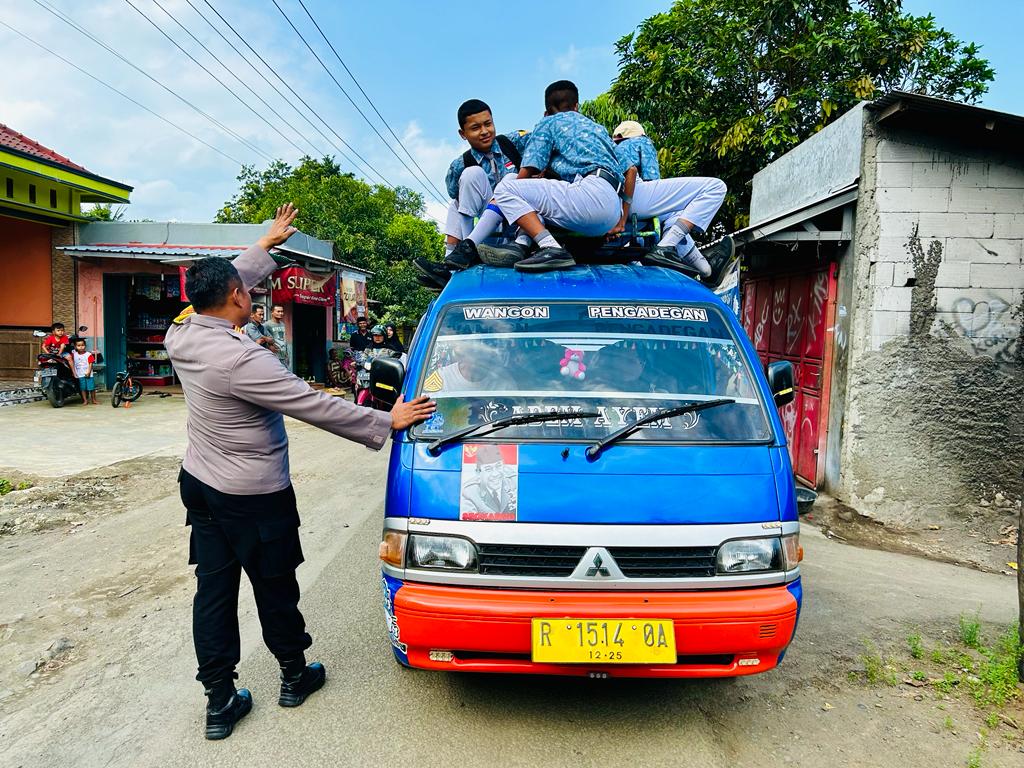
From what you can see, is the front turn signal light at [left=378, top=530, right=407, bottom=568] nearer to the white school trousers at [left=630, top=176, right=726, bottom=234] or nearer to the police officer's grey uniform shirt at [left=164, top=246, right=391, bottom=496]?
the police officer's grey uniform shirt at [left=164, top=246, right=391, bottom=496]

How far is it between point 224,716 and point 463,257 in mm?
2828

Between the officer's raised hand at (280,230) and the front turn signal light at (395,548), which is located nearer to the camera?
the front turn signal light at (395,548)

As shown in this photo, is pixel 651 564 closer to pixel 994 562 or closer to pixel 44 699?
pixel 44 699

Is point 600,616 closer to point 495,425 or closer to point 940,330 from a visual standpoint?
point 495,425

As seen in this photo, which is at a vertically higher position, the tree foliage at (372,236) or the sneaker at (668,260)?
the tree foliage at (372,236)

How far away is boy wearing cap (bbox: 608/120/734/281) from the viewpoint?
4.34 metres

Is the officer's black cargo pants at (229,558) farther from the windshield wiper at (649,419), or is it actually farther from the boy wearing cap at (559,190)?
the boy wearing cap at (559,190)

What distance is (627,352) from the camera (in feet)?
10.7

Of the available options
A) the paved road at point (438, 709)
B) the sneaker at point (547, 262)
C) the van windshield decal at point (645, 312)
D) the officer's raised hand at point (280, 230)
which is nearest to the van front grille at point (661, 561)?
the paved road at point (438, 709)

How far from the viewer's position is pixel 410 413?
292 cm

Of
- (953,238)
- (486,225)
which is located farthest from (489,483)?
(953,238)

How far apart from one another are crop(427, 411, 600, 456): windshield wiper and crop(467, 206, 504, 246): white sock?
198 centimetres

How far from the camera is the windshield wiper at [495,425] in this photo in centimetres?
281

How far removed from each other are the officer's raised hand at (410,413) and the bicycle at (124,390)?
12.2 m
